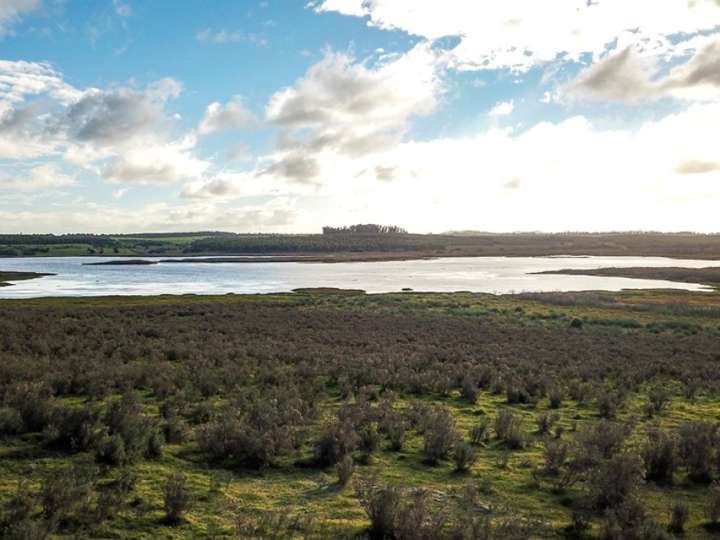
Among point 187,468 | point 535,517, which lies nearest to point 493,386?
point 535,517

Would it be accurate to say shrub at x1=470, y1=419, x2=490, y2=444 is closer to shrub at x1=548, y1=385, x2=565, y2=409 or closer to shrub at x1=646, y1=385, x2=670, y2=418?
shrub at x1=548, y1=385, x2=565, y2=409

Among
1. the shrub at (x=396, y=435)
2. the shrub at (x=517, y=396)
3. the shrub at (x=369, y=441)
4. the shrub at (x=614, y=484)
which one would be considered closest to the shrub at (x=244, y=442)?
the shrub at (x=369, y=441)

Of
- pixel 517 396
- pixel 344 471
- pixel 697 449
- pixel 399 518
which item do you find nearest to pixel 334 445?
pixel 344 471

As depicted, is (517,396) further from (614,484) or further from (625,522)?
(625,522)

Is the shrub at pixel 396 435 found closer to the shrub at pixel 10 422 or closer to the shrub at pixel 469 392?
the shrub at pixel 469 392

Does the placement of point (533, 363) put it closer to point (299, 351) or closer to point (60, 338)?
point (299, 351)

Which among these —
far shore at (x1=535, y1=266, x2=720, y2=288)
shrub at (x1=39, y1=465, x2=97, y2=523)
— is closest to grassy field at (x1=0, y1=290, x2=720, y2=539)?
shrub at (x1=39, y1=465, x2=97, y2=523)
